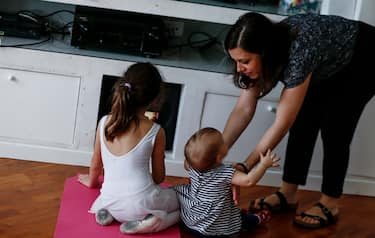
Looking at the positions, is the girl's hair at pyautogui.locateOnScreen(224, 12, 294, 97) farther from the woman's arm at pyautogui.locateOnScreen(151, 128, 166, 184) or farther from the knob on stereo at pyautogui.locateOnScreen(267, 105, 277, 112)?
the knob on stereo at pyautogui.locateOnScreen(267, 105, 277, 112)

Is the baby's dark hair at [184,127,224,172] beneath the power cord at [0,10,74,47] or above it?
beneath

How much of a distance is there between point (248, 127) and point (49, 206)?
2.74 ft

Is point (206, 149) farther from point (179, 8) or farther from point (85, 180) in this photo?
point (179, 8)

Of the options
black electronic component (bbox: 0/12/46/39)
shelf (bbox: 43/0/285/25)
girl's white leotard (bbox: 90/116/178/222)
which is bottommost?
girl's white leotard (bbox: 90/116/178/222)

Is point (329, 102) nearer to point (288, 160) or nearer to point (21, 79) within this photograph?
point (288, 160)

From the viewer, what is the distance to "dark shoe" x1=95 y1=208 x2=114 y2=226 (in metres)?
1.97

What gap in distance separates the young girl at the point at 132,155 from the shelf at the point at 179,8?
1.84 feet

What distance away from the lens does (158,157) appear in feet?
6.66

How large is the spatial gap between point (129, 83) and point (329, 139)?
790 millimetres

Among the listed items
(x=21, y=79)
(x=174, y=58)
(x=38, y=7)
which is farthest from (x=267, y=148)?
(x=38, y=7)

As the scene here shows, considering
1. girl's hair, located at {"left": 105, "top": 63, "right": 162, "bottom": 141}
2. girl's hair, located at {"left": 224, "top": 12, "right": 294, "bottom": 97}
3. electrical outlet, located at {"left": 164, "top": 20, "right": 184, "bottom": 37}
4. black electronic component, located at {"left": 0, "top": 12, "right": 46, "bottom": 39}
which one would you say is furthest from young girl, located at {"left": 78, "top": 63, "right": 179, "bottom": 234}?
electrical outlet, located at {"left": 164, "top": 20, "right": 184, "bottom": 37}

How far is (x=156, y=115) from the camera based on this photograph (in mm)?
2609

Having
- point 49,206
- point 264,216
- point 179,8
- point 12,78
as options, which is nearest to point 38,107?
point 12,78

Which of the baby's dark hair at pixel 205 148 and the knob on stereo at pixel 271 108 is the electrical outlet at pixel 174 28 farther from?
the baby's dark hair at pixel 205 148
